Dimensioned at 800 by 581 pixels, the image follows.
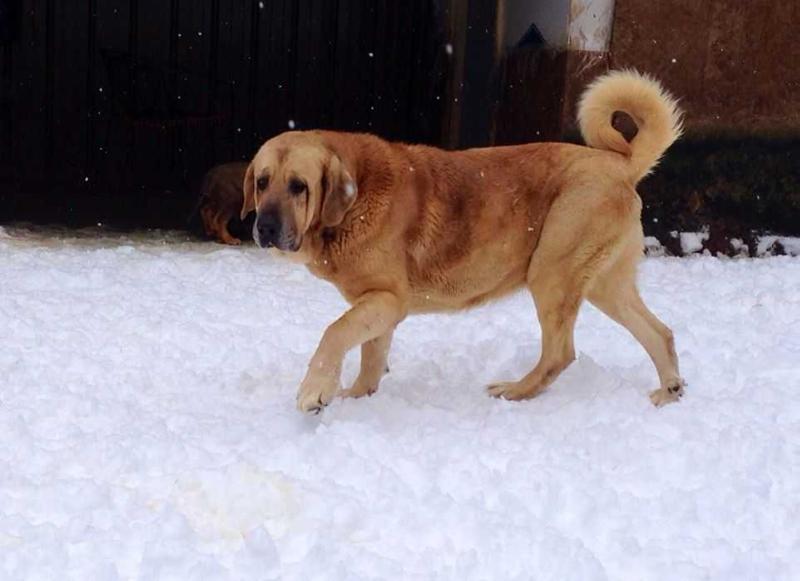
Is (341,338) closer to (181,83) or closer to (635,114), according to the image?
(635,114)

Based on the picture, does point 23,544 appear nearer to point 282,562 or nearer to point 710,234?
point 282,562

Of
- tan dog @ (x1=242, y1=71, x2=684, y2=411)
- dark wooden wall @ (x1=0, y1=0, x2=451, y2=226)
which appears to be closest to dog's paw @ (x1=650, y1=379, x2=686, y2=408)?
tan dog @ (x1=242, y1=71, x2=684, y2=411)

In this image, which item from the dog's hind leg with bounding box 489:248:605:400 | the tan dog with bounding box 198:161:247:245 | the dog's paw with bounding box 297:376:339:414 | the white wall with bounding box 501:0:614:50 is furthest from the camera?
the tan dog with bounding box 198:161:247:245

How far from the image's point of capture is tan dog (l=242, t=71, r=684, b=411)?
4.37 meters

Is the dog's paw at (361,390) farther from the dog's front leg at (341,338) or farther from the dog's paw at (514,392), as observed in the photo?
the dog's paw at (514,392)

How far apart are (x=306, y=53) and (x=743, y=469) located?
33.6 feet

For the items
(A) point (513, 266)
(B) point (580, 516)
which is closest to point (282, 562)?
(B) point (580, 516)

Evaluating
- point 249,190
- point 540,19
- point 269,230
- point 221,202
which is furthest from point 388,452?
point 540,19

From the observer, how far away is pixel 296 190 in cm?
429

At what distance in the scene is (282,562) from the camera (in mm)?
3004

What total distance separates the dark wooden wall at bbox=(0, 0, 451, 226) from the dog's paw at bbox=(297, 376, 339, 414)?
7.97 m

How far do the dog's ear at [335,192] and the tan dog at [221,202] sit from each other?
504 centimetres

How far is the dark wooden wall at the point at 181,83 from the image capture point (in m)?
12.2

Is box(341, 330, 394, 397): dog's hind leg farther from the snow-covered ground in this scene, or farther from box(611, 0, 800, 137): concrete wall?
box(611, 0, 800, 137): concrete wall
